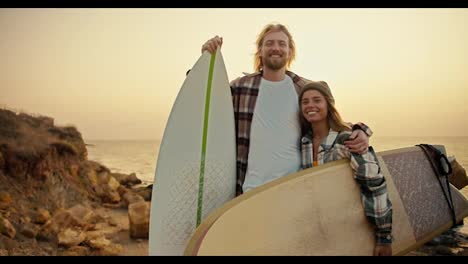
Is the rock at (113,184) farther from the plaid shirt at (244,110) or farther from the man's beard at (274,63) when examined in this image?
the man's beard at (274,63)

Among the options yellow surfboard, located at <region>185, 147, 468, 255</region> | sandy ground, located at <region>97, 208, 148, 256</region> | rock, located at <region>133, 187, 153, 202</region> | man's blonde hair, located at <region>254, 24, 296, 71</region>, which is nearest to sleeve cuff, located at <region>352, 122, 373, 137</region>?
yellow surfboard, located at <region>185, 147, 468, 255</region>

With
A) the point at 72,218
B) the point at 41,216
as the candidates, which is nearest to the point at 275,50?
the point at 72,218

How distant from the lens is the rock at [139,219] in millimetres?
5953

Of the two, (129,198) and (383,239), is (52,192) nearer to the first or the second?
(129,198)

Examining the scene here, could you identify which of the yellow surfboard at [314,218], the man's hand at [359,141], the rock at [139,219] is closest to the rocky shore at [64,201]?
the rock at [139,219]

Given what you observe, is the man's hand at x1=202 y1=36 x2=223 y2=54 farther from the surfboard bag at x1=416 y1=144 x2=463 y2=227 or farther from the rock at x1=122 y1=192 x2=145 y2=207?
the rock at x1=122 y1=192 x2=145 y2=207

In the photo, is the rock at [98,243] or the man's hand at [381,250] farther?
the rock at [98,243]

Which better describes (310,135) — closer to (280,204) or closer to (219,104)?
(280,204)

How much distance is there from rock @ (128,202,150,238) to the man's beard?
375 cm

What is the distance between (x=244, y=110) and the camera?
118 inches

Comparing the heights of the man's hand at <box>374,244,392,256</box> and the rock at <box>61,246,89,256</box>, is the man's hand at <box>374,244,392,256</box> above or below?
above

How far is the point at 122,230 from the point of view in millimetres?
6594

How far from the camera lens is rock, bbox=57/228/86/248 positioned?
572 centimetres

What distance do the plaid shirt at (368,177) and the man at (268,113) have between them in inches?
4.0
